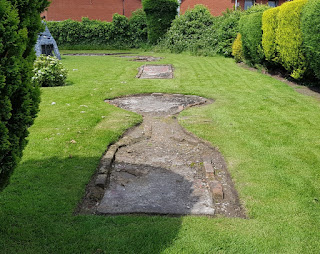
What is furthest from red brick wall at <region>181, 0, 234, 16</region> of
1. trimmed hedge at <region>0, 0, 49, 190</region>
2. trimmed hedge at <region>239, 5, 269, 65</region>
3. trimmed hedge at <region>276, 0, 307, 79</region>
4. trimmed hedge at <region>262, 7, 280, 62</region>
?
trimmed hedge at <region>0, 0, 49, 190</region>

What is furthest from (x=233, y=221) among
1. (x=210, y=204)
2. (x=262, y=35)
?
(x=262, y=35)

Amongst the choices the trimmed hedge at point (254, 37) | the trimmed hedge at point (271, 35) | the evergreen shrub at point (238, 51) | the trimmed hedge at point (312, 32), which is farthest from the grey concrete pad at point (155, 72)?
the trimmed hedge at point (312, 32)

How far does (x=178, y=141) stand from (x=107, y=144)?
4.46 ft

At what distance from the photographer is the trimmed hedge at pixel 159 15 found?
3008 centimetres

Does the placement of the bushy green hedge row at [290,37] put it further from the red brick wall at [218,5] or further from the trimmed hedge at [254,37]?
the red brick wall at [218,5]

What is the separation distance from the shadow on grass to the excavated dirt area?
219 mm

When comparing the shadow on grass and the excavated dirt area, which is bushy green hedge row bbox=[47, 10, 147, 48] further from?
the shadow on grass

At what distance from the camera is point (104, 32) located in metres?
33.7

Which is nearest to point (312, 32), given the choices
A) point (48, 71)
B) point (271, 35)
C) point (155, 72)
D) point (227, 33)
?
point (271, 35)

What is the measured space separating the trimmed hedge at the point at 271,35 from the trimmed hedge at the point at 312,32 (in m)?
3.00

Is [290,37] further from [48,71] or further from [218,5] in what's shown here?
[218,5]

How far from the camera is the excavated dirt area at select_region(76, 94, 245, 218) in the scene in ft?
13.3

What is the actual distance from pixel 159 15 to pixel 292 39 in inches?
812

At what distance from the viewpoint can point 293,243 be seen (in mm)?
3293
